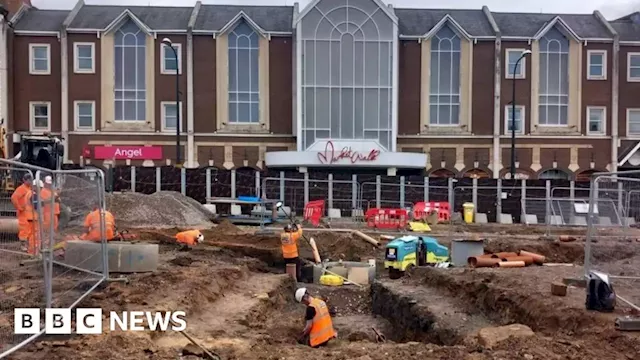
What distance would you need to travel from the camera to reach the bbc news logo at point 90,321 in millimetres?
7930

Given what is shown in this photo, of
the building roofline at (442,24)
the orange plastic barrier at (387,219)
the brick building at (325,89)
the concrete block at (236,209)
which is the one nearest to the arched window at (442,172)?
the brick building at (325,89)

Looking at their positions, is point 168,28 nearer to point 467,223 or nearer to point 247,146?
point 247,146

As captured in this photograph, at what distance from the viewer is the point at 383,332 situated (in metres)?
13.7

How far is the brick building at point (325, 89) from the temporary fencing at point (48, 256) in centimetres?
3022

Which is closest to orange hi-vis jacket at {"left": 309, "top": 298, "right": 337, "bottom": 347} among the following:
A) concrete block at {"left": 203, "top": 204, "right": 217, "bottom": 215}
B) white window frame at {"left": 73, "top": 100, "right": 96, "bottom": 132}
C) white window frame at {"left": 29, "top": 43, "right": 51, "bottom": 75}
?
concrete block at {"left": 203, "top": 204, "right": 217, "bottom": 215}

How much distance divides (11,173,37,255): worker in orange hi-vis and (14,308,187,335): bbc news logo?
3.03ft

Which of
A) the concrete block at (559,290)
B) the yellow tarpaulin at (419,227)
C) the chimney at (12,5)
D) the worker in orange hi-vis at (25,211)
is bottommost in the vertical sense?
the yellow tarpaulin at (419,227)

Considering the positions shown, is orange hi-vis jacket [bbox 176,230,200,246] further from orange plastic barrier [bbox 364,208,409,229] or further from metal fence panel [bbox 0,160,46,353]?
metal fence panel [bbox 0,160,46,353]

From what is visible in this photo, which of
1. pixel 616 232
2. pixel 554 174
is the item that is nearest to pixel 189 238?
pixel 616 232

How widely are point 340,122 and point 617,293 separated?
3053cm

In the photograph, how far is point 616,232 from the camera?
12500 mm

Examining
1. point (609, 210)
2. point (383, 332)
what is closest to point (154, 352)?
point (383, 332)

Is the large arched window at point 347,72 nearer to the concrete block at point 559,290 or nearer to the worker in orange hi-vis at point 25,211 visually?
the concrete block at point 559,290

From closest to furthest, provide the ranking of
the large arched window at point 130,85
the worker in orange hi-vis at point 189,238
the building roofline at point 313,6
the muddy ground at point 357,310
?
1. the muddy ground at point 357,310
2. the worker in orange hi-vis at point 189,238
3. the building roofline at point 313,6
4. the large arched window at point 130,85
